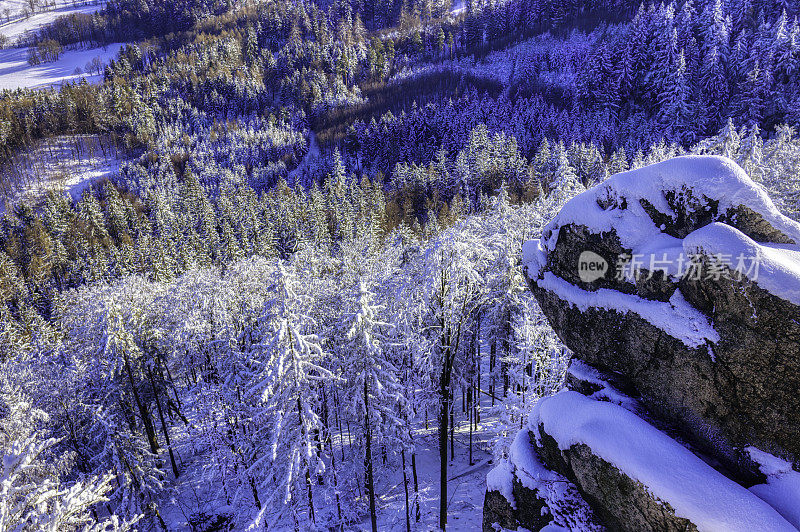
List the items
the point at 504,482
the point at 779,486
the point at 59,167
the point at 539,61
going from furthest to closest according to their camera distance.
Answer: the point at 59,167, the point at 539,61, the point at 504,482, the point at 779,486

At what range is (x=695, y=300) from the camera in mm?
6152

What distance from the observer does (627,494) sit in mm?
6297

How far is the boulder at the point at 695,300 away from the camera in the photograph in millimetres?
5316

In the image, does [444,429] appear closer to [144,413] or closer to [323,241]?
[144,413]

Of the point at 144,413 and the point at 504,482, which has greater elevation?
A: the point at 504,482

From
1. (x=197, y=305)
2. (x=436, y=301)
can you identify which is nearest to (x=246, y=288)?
(x=197, y=305)

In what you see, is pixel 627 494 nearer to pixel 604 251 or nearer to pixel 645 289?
pixel 645 289

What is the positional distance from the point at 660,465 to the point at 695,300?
108 inches

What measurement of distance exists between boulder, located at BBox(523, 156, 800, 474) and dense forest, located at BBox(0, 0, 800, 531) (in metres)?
7.81

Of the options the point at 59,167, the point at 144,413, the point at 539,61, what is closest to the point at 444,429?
the point at 144,413

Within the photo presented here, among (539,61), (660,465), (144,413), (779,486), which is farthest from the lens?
(539,61)

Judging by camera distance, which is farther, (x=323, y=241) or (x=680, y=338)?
(x=323, y=241)

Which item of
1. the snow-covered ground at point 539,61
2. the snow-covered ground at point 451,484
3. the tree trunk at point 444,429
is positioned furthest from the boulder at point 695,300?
the snow-covered ground at point 539,61

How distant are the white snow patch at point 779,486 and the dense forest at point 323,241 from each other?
1063cm
